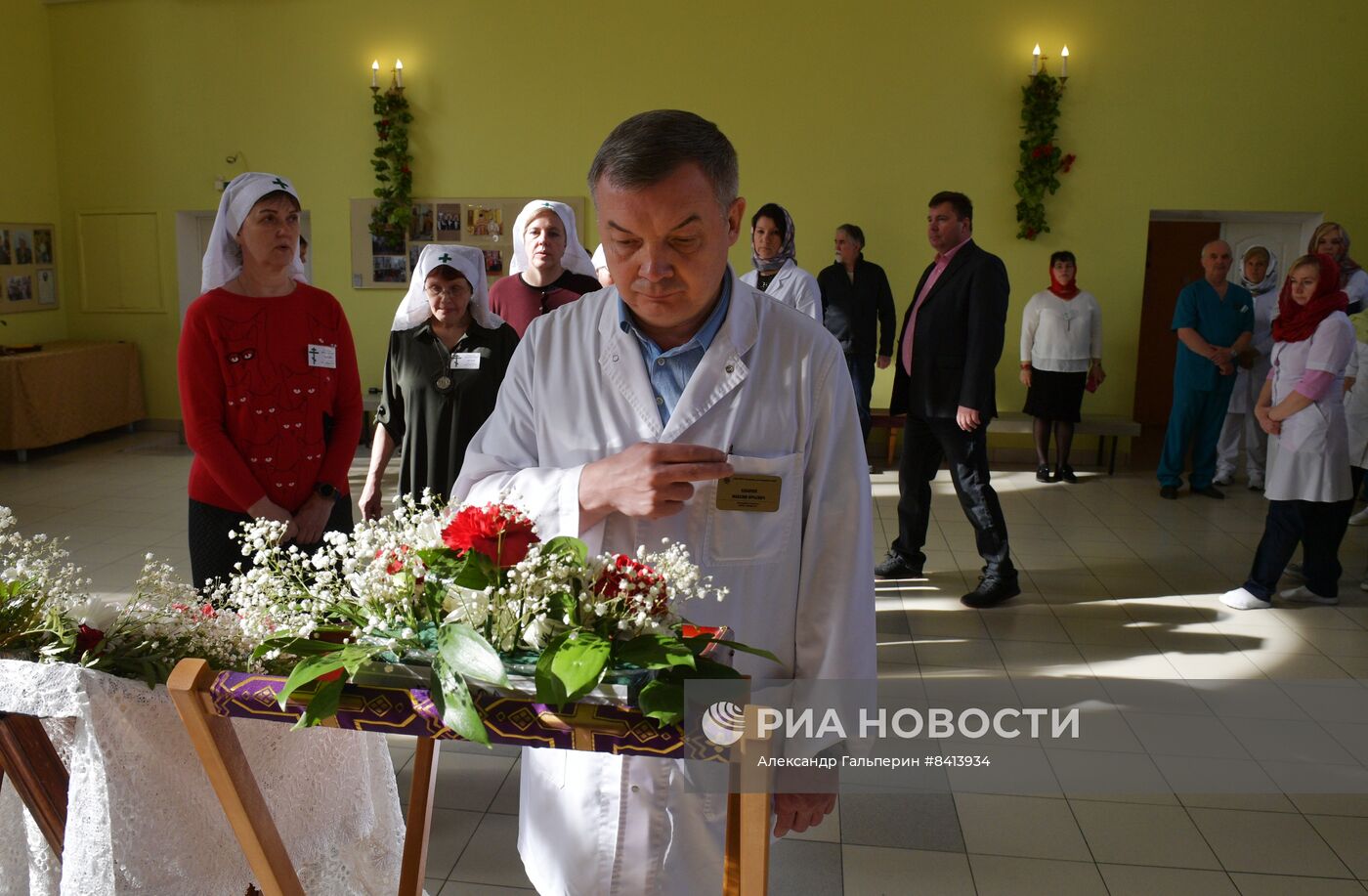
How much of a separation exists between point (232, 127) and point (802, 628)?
414 inches

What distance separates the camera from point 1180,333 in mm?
8289

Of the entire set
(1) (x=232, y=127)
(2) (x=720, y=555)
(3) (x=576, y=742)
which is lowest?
(3) (x=576, y=742)

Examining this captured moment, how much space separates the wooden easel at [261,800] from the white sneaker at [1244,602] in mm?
4747

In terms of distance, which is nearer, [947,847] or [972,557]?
[947,847]

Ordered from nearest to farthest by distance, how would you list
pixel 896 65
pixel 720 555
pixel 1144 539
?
1. pixel 720 555
2. pixel 1144 539
3. pixel 896 65

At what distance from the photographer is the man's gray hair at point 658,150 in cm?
149

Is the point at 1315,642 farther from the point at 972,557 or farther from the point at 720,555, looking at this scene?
the point at 720,555

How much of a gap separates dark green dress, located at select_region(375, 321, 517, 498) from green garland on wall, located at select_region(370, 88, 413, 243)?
22.6 feet

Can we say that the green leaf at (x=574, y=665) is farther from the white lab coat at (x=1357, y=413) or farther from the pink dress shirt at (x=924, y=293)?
the white lab coat at (x=1357, y=413)

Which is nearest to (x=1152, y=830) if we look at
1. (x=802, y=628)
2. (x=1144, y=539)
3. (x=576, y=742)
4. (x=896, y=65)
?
(x=802, y=628)

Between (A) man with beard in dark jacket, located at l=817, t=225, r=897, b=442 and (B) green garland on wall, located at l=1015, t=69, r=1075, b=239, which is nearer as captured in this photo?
(A) man with beard in dark jacket, located at l=817, t=225, r=897, b=442

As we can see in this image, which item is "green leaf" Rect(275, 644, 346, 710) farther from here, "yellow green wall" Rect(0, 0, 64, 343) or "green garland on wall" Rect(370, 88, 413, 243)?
"yellow green wall" Rect(0, 0, 64, 343)

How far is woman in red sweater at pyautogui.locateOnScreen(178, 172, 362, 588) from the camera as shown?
3045 mm

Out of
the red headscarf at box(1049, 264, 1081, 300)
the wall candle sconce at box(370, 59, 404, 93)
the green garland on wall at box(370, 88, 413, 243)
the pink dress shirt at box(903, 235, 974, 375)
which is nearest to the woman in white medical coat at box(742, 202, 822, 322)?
the pink dress shirt at box(903, 235, 974, 375)
